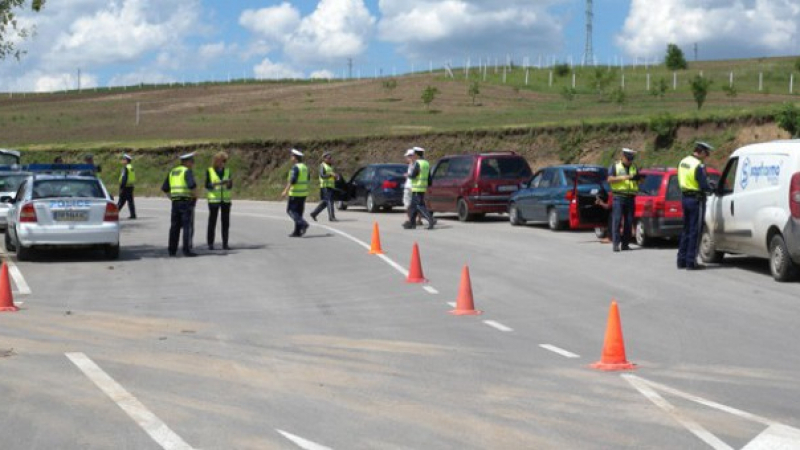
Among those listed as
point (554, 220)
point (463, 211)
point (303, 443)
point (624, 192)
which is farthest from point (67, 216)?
point (303, 443)

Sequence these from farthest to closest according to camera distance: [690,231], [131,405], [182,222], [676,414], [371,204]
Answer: [371,204] → [182,222] → [690,231] → [131,405] → [676,414]

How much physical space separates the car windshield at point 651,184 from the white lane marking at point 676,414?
13.1 metres

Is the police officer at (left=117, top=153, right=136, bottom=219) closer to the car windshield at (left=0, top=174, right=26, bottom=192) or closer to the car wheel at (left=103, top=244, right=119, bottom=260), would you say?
the car windshield at (left=0, top=174, right=26, bottom=192)

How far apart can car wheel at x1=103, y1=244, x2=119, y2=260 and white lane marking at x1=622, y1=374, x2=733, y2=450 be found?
43.2 feet

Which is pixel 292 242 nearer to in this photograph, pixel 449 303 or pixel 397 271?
pixel 397 271

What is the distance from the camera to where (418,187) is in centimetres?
2778

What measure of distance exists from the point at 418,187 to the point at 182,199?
7.53m

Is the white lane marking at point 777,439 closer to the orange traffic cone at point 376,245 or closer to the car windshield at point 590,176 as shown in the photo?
the orange traffic cone at point 376,245

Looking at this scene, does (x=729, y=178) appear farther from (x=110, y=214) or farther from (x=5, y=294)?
(x=5, y=294)

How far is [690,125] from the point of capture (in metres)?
44.9

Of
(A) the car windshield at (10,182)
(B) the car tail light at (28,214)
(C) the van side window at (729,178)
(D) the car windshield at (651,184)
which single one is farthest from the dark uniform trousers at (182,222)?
(C) the van side window at (729,178)

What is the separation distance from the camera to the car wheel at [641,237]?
22531 millimetres

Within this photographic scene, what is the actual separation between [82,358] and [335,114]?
2731 inches

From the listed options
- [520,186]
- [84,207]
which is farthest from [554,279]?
[520,186]
